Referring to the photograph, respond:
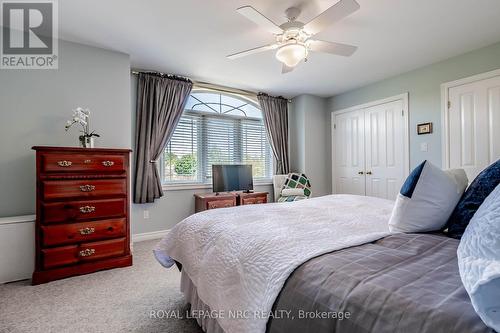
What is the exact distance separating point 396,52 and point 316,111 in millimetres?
1997

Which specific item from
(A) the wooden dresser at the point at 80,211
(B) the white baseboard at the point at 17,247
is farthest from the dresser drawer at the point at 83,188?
(B) the white baseboard at the point at 17,247

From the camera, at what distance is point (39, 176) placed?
89.9 inches

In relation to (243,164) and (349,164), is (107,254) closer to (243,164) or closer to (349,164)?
(243,164)

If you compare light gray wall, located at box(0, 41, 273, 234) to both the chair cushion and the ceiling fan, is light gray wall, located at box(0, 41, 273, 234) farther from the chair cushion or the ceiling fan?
the chair cushion

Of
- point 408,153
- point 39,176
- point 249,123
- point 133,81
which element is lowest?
point 39,176

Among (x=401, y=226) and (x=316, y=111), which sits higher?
(x=316, y=111)

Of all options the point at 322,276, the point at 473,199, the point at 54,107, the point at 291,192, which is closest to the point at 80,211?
the point at 54,107

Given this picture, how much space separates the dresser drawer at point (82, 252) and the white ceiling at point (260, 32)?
2.19m

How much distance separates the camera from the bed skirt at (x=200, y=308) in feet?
4.47

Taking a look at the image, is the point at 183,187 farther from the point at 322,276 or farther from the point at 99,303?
the point at 322,276

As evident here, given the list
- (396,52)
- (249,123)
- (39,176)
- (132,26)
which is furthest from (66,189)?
(396,52)

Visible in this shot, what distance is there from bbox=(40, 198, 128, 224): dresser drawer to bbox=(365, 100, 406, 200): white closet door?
3.80 m

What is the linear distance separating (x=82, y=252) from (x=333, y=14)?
3067mm

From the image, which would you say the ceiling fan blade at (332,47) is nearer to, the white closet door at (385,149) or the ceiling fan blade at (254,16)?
the ceiling fan blade at (254,16)
